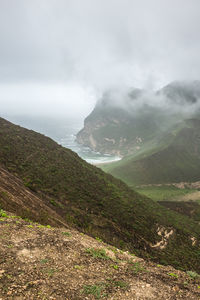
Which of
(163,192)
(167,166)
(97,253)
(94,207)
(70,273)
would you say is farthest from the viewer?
(167,166)

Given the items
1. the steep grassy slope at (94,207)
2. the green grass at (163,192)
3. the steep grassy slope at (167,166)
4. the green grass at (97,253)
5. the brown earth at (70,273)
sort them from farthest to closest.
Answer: the steep grassy slope at (167,166), the green grass at (163,192), the steep grassy slope at (94,207), the green grass at (97,253), the brown earth at (70,273)

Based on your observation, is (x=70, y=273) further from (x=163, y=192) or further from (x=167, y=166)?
(x=167, y=166)

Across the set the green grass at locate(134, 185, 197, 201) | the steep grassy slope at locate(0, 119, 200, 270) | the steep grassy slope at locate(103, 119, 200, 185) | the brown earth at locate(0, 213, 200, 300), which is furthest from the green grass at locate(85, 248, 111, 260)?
the steep grassy slope at locate(103, 119, 200, 185)

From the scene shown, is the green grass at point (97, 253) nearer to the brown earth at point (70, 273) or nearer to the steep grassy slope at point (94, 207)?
the brown earth at point (70, 273)

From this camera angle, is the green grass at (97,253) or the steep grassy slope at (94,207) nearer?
the green grass at (97,253)

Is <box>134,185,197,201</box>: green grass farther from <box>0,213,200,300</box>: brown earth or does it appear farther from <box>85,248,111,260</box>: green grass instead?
<box>0,213,200,300</box>: brown earth

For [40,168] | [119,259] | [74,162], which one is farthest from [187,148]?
[119,259]

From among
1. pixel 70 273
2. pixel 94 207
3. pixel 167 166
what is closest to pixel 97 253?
pixel 70 273

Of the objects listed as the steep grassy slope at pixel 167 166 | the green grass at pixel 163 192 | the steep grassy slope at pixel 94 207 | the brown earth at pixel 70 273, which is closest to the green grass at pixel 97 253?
the brown earth at pixel 70 273
